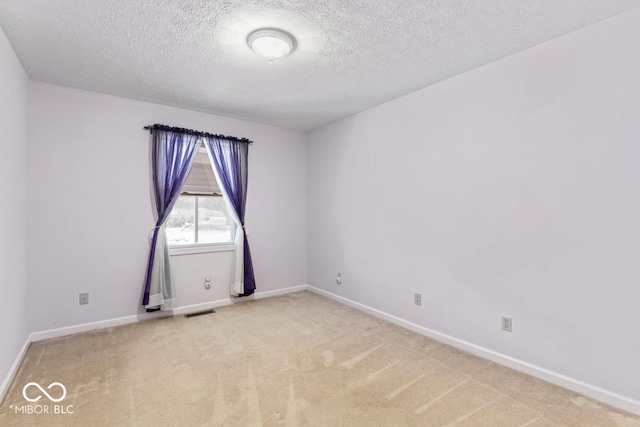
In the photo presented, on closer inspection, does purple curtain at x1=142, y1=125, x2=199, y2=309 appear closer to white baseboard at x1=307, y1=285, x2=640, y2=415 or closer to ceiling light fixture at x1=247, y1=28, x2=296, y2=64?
ceiling light fixture at x1=247, y1=28, x2=296, y2=64

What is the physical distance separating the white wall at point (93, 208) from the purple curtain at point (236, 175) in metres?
0.26

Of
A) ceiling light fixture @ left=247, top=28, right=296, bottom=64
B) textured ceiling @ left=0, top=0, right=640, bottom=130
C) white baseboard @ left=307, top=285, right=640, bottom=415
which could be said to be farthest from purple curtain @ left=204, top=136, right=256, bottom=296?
ceiling light fixture @ left=247, top=28, right=296, bottom=64

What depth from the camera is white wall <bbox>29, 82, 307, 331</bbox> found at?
10.4 ft

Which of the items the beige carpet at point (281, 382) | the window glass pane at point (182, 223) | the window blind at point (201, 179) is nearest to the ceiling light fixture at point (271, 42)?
the window blind at point (201, 179)

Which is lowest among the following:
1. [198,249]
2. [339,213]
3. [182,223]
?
[198,249]

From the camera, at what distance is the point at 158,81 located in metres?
3.14

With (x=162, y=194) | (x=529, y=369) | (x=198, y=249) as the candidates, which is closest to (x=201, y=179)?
(x=162, y=194)

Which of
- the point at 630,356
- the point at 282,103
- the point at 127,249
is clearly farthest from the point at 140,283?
the point at 630,356

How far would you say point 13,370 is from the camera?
2445 mm

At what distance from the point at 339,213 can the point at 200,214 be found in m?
1.88

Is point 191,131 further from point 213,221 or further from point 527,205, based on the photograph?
point 527,205

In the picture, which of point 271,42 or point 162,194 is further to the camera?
point 162,194

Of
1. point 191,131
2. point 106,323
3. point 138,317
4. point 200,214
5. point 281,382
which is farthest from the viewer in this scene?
point 200,214

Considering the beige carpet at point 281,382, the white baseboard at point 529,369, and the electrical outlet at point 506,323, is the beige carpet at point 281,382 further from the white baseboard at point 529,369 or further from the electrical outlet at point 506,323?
the electrical outlet at point 506,323
